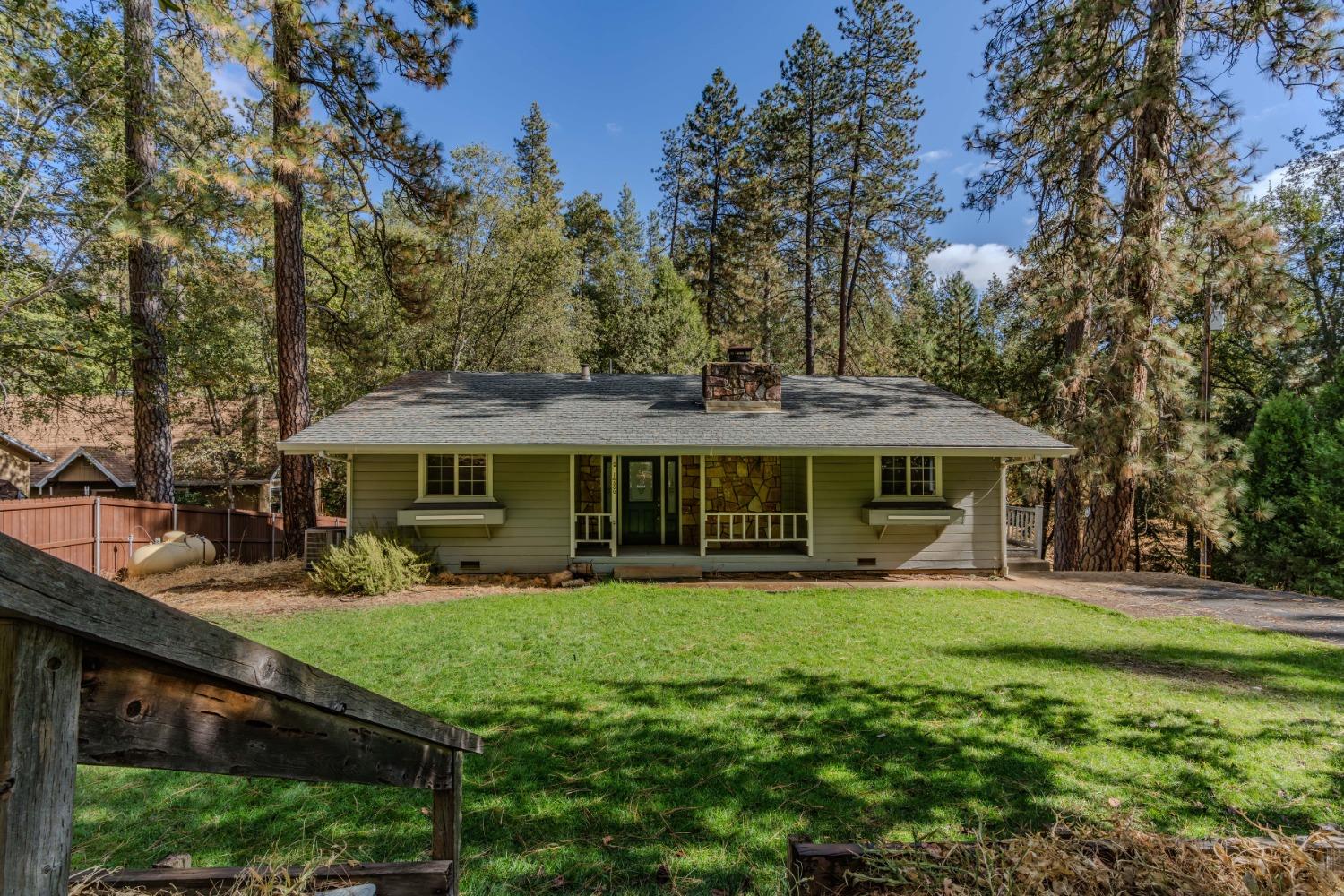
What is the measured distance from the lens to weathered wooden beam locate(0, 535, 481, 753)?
2.53ft

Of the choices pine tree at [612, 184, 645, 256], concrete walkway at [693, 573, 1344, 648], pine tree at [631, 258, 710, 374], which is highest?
pine tree at [612, 184, 645, 256]

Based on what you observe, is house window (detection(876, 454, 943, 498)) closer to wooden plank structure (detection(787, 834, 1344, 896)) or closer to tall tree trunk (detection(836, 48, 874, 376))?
tall tree trunk (detection(836, 48, 874, 376))

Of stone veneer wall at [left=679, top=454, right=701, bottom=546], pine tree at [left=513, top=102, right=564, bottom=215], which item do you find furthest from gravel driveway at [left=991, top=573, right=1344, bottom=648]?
pine tree at [left=513, top=102, right=564, bottom=215]

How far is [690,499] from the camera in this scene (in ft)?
37.5

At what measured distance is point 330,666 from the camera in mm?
5117

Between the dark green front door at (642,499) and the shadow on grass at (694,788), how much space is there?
675cm

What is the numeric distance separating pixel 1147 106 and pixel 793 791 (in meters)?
12.9

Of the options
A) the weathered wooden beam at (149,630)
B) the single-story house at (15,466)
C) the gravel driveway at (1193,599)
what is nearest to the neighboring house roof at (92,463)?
the single-story house at (15,466)

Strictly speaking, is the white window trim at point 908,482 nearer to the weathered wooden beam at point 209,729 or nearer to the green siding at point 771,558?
the green siding at point 771,558

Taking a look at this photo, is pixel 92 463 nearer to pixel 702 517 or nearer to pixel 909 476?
pixel 702 517

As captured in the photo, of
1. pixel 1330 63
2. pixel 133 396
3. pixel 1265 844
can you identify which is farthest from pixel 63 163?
pixel 1330 63

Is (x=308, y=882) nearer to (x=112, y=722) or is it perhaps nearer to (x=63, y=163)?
(x=112, y=722)

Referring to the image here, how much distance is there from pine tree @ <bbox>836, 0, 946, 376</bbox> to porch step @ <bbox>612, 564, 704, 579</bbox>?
11173 millimetres

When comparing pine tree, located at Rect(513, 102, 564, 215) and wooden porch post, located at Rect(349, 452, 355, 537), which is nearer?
wooden porch post, located at Rect(349, 452, 355, 537)
